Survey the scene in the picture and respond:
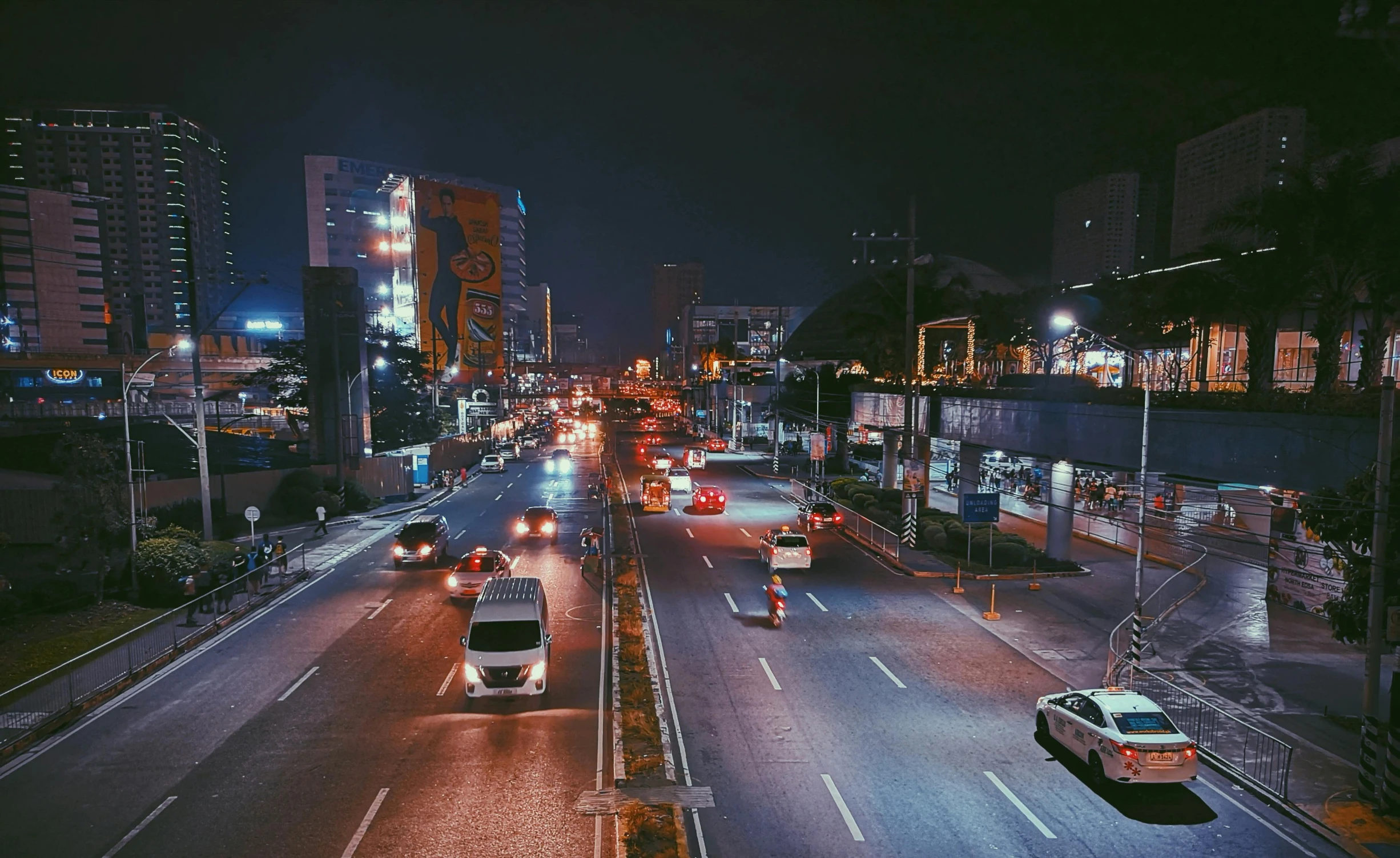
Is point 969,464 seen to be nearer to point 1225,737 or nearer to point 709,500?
point 709,500

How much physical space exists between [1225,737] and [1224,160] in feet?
403

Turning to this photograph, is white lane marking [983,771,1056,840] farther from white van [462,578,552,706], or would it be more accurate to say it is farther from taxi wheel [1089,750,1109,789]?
white van [462,578,552,706]

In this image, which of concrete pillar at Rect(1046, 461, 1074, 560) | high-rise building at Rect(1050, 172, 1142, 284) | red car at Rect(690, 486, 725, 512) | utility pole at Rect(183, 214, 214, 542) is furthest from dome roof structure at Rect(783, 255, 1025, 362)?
utility pole at Rect(183, 214, 214, 542)

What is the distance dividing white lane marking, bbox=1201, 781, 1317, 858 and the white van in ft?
43.1

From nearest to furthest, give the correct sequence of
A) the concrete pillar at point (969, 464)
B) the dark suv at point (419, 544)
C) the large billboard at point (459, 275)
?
the dark suv at point (419, 544), the concrete pillar at point (969, 464), the large billboard at point (459, 275)

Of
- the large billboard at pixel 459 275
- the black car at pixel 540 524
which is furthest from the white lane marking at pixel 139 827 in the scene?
the large billboard at pixel 459 275

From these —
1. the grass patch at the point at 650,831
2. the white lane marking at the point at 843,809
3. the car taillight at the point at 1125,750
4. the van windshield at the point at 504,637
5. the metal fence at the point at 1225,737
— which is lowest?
the metal fence at the point at 1225,737

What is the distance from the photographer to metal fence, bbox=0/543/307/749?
14.9m

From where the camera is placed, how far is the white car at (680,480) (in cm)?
5066

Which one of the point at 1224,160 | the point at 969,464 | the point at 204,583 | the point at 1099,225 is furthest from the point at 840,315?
the point at 204,583

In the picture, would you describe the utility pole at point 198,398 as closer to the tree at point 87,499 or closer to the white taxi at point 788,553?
the tree at point 87,499

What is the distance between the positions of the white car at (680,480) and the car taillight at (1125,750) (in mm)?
38736

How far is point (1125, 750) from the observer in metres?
12.6

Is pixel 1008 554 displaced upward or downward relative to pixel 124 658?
downward
